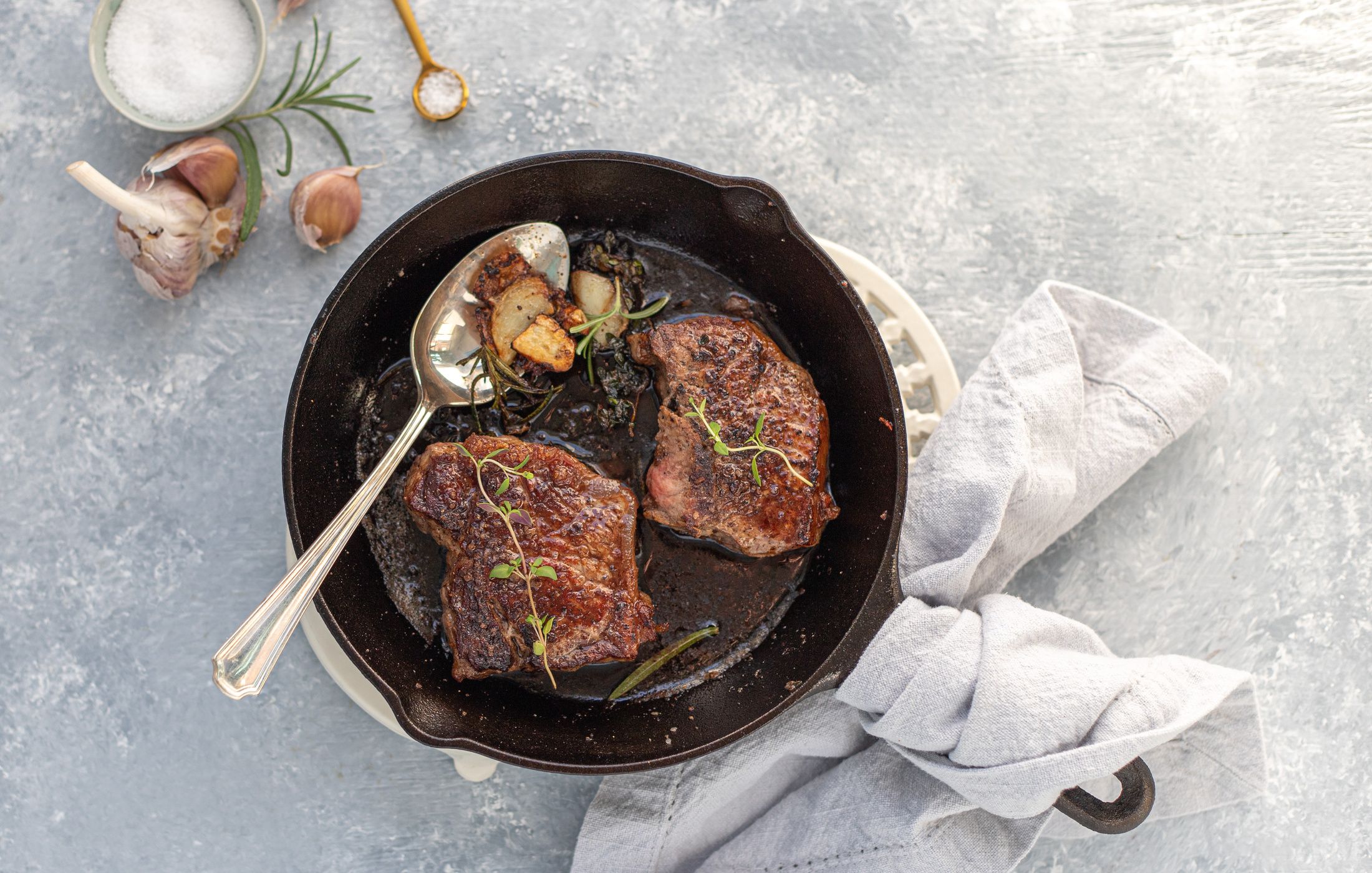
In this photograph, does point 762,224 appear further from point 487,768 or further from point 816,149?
point 487,768

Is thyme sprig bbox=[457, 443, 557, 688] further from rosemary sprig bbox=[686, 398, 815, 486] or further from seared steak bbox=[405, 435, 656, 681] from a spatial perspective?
rosemary sprig bbox=[686, 398, 815, 486]

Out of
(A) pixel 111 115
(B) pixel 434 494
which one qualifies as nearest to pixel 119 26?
(A) pixel 111 115

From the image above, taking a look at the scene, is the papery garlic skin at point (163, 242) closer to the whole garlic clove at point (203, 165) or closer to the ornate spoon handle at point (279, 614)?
the whole garlic clove at point (203, 165)

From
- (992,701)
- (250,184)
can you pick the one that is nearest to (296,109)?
(250,184)

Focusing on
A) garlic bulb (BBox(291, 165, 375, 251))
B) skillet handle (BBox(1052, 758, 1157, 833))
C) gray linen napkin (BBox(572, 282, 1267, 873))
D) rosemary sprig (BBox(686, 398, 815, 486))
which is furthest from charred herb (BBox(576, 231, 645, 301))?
skillet handle (BBox(1052, 758, 1157, 833))

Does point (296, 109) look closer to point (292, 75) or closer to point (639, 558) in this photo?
point (292, 75)
